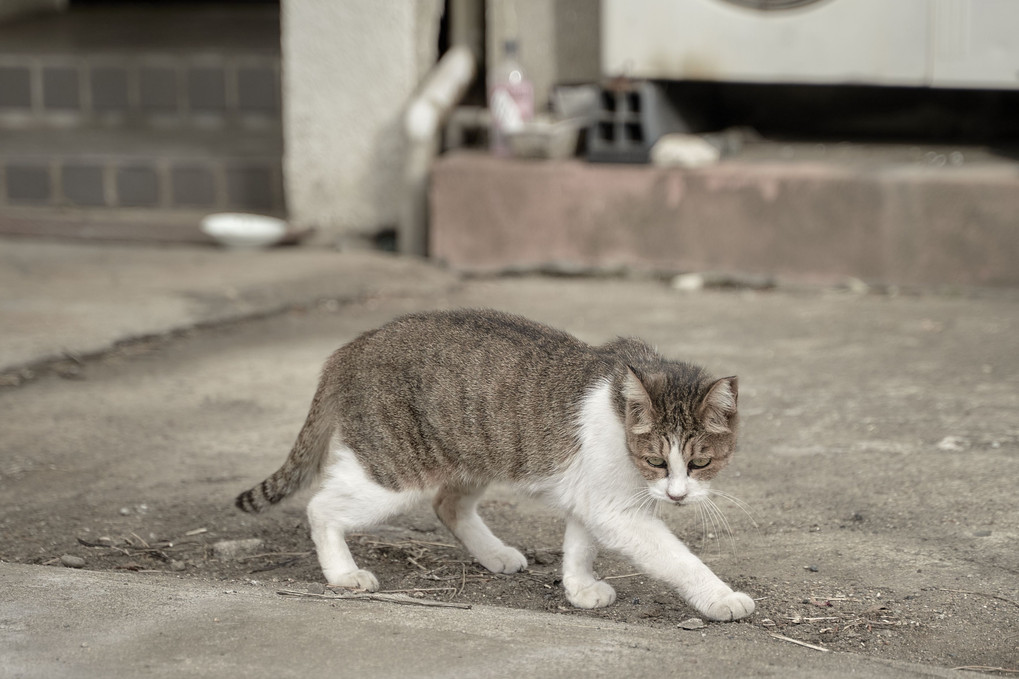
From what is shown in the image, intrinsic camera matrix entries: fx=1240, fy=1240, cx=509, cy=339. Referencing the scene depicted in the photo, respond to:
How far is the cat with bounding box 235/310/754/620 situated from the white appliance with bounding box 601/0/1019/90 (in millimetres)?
3883

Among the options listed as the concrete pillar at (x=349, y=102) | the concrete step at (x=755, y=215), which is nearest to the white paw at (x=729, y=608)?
the concrete step at (x=755, y=215)

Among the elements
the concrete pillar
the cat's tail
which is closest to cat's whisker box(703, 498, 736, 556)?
the cat's tail

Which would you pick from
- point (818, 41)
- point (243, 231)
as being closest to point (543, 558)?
point (818, 41)

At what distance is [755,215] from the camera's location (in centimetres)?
665

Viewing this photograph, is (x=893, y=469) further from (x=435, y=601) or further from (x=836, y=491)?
(x=435, y=601)

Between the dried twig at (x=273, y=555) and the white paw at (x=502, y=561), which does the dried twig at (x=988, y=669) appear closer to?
the white paw at (x=502, y=561)

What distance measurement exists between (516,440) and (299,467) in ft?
2.14

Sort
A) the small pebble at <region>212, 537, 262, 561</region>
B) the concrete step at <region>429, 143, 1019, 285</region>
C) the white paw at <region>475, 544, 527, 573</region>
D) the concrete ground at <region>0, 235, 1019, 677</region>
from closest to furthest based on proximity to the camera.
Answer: the concrete ground at <region>0, 235, 1019, 677</region>
the white paw at <region>475, 544, 527, 573</region>
the small pebble at <region>212, 537, 262, 561</region>
the concrete step at <region>429, 143, 1019, 285</region>

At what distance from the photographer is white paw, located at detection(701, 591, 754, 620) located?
294 cm

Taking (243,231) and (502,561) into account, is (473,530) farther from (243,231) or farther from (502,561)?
(243,231)

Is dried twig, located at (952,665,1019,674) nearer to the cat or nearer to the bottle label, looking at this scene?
the cat

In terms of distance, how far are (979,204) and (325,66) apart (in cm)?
379

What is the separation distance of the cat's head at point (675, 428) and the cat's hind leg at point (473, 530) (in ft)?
1.87

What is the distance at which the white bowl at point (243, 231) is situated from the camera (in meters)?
7.34
